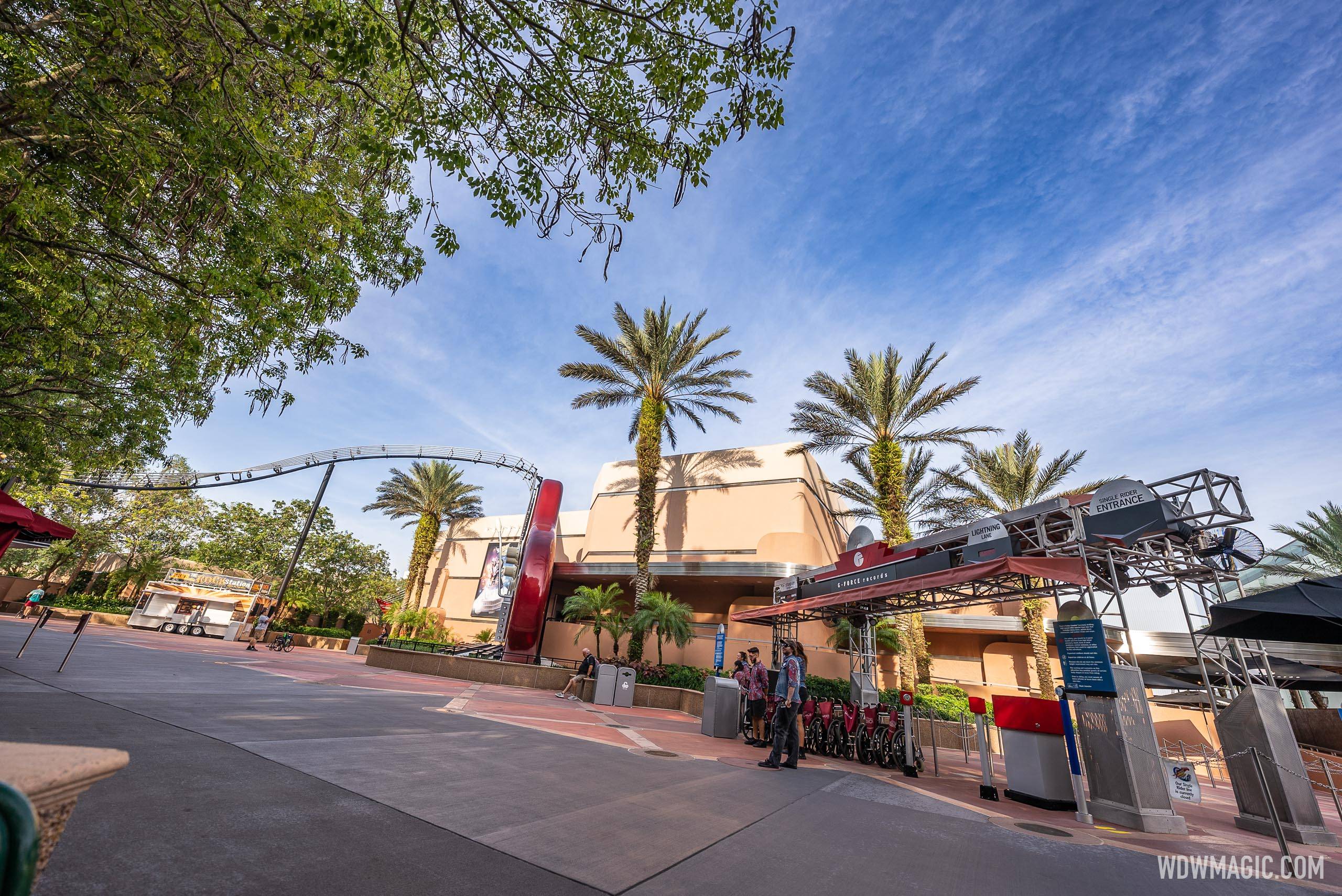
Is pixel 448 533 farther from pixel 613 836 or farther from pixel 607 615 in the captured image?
pixel 613 836

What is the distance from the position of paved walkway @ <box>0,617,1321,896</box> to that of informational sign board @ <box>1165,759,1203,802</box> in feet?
A: 5.42

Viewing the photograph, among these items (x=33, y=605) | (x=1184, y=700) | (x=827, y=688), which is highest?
(x=1184, y=700)

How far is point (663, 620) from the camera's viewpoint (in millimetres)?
21844

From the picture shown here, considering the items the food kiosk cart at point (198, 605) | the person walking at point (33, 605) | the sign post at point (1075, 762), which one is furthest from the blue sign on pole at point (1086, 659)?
the person walking at point (33, 605)

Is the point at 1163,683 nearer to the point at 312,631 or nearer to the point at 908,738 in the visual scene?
the point at 908,738

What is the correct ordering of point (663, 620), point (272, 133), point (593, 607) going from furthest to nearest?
point (593, 607), point (663, 620), point (272, 133)

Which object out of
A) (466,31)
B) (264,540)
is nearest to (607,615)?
(466,31)

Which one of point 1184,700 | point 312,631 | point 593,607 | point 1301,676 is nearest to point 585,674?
point 593,607

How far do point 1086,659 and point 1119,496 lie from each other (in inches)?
95.8

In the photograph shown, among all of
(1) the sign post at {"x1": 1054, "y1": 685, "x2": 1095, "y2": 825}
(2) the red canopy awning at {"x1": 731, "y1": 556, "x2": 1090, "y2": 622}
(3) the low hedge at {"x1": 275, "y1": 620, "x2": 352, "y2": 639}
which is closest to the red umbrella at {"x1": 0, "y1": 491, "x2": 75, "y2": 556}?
(2) the red canopy awning at {"x1": 731, "y1": 556, "x2": 1090, "y2": 622}

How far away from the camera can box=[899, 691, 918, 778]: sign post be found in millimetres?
9625

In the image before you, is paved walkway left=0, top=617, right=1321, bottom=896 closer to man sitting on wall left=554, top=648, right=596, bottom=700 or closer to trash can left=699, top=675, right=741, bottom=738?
trash can left=699, top=675, right=741, bottom=738

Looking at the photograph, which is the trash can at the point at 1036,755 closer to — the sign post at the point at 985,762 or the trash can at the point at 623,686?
the sign post at the point at 985,762

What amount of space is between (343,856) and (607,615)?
2186cm
